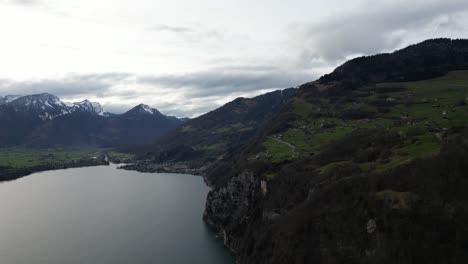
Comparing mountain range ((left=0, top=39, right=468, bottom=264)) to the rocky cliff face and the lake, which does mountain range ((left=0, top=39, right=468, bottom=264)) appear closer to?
the rocky cliff face

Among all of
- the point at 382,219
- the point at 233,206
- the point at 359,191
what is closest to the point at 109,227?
the point at 233,206

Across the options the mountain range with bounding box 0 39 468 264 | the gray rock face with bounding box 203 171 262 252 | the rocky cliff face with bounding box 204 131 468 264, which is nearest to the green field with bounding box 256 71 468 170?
the mountain range with bounding box 0 39 468 264

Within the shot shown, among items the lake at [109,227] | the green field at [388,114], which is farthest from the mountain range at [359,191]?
the lake at [109,227]

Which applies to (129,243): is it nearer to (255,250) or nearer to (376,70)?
(255,250)

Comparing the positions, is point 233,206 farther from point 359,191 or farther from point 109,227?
point 359,191

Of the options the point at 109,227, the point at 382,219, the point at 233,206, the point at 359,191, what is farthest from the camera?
the point at 109,227

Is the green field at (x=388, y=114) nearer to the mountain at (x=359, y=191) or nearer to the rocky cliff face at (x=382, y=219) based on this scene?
the mountain at (x=359, y=191)
